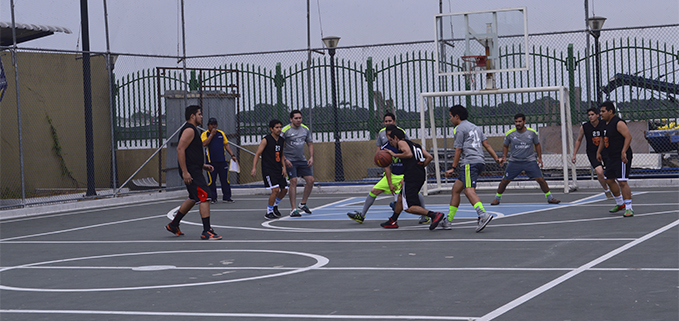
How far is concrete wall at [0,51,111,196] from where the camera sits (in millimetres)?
19219

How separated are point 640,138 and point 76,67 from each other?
1462 cm

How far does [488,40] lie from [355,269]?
945cm

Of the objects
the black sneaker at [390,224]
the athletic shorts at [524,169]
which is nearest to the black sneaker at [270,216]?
the black sneaker at [390,224]

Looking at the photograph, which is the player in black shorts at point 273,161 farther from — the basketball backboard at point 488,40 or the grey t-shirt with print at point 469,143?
the basketball backboard at point 488,40

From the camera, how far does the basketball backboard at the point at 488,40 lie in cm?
1614

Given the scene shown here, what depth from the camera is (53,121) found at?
20438mm

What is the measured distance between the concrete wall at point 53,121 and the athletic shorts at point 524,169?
1148 cm

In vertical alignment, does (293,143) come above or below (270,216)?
above

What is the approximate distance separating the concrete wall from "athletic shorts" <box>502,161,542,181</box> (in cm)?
1148

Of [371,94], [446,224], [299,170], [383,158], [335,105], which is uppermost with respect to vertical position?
[371,94]

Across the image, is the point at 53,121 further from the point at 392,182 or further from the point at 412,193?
the point at 412,193

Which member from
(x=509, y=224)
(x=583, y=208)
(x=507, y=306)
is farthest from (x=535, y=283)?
(x=583, y=208)

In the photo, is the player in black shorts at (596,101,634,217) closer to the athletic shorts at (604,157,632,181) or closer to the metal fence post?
the athletic shorts at (604,157,632,181)

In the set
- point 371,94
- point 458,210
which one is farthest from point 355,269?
point 371,94
